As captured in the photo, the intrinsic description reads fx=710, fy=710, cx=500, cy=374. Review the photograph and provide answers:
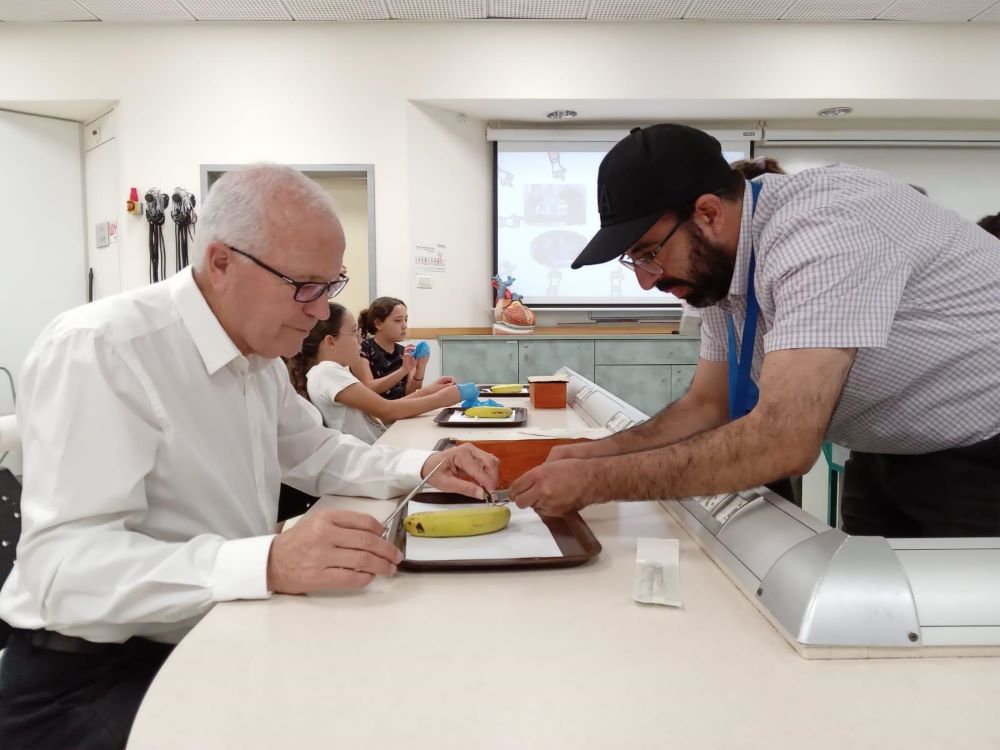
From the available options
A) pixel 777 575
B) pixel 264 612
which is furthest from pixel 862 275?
pixel 264 612

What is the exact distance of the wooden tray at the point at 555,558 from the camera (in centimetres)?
97

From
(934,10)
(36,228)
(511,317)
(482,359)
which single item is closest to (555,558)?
(482,359)

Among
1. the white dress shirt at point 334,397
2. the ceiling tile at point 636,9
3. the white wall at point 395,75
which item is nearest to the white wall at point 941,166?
the white wall at point 395,75

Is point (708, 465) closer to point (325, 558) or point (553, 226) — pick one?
point (325, 558)

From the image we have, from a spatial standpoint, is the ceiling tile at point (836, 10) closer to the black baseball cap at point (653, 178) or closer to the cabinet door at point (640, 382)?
the cabinet door at point (640, 382)

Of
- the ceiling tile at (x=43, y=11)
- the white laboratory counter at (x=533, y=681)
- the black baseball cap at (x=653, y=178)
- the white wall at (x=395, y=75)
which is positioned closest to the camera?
the white laboratory counter at (x=533, y=681)

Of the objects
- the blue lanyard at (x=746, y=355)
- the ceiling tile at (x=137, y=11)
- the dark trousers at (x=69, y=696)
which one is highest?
the ceiling tile at (x=137, y=11)

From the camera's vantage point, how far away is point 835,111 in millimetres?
5355

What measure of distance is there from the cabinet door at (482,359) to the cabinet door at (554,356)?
0.07 m

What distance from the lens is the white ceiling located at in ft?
15.2

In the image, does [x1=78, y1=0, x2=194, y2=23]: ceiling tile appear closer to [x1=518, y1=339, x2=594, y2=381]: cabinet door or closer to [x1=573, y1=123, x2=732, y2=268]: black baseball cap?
[x1=518, y1=339, x2=594, y2=381]: cabinet door

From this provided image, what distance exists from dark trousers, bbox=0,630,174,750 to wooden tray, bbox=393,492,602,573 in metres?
0.41

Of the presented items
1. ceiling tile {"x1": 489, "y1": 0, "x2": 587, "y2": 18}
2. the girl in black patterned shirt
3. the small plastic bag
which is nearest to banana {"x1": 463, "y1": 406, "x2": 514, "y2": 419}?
the girl in black patterned shirt

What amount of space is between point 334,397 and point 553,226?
3.37m
